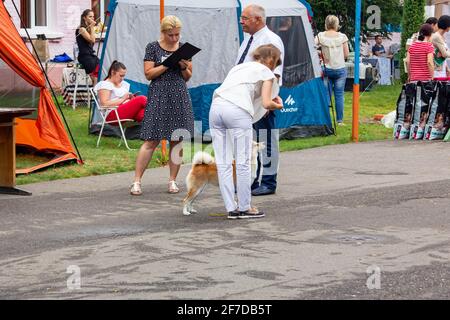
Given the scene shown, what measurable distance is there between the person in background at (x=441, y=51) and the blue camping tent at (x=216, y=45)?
1.78 meters

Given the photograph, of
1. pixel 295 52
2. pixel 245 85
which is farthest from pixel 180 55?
pixel 295 52

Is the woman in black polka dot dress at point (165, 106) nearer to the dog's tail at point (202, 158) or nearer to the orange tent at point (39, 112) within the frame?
the dog's tail at point (202, 158)

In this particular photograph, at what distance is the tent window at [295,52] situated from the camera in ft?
55.5

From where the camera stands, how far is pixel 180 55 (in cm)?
1106

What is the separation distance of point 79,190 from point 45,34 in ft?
43.4

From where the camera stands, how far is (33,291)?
718 cm

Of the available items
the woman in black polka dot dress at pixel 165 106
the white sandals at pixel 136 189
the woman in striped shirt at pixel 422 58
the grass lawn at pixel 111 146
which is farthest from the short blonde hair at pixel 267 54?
the woman in striped shirt at pixel 422 58

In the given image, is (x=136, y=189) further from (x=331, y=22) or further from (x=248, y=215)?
(x=331, y=22)

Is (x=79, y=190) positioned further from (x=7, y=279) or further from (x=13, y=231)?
(x=7, y=279)

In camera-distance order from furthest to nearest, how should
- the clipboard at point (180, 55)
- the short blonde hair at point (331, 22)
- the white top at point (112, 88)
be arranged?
the short blonde hair at point (331, 22)
the white top at point (112, 88)
the clipboard at point (180, 55)

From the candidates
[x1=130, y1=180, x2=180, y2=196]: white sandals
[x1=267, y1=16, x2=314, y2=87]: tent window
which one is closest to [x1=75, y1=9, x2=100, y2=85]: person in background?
[x1=267, y1=16, x2=314, y2=87]: tent window

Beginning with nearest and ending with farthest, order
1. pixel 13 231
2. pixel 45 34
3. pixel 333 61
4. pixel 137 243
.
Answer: pixel 137 243 → pixel 13 231 → pixel 333 61 → pixel 45 34

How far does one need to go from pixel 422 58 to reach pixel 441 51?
0.43m

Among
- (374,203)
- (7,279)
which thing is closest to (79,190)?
(374,203)
